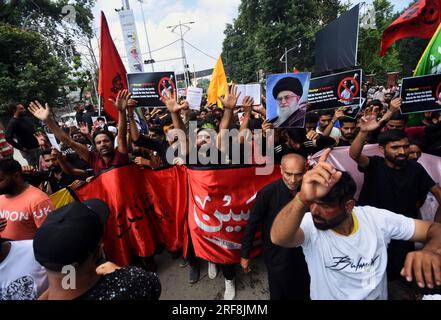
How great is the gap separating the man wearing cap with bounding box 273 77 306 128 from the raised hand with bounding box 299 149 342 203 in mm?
2160

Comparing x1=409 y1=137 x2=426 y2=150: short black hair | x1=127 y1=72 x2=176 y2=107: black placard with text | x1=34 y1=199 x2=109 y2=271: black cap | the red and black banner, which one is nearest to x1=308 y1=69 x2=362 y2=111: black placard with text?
x1=409 y1=137 x2=426 y2=150: short black hair

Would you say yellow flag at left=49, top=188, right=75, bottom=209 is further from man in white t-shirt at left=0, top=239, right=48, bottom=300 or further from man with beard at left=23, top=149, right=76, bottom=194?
man in white t-shirt at left=0, top=239, right=48, bottom=300

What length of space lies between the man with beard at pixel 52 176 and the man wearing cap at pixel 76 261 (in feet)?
9.05

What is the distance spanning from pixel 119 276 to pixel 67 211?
1.34ft

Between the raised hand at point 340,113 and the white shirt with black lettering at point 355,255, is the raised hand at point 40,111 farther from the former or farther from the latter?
the raised hand at point 340,113

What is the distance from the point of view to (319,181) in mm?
1243

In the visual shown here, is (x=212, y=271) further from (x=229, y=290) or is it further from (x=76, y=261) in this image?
(x=76, y=261)

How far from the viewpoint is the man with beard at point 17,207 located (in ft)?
6.99

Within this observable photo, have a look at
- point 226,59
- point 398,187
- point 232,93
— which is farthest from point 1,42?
point 226,59

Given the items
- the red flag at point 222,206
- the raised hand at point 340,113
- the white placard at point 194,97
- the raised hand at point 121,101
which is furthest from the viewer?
the white placard at point 194,97

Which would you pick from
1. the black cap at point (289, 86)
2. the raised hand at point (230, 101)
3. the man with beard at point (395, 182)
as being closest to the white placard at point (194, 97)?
the raised hand at point (230, 101)

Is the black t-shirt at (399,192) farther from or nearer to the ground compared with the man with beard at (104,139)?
nearer to the ground

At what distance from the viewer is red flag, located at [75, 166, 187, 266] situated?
3.03 metres

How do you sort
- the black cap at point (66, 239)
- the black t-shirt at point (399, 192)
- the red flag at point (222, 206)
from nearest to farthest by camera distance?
the black cap at point (66, 239), the black t-shirt at point (399, 192), the red flag at point (222, 206)
